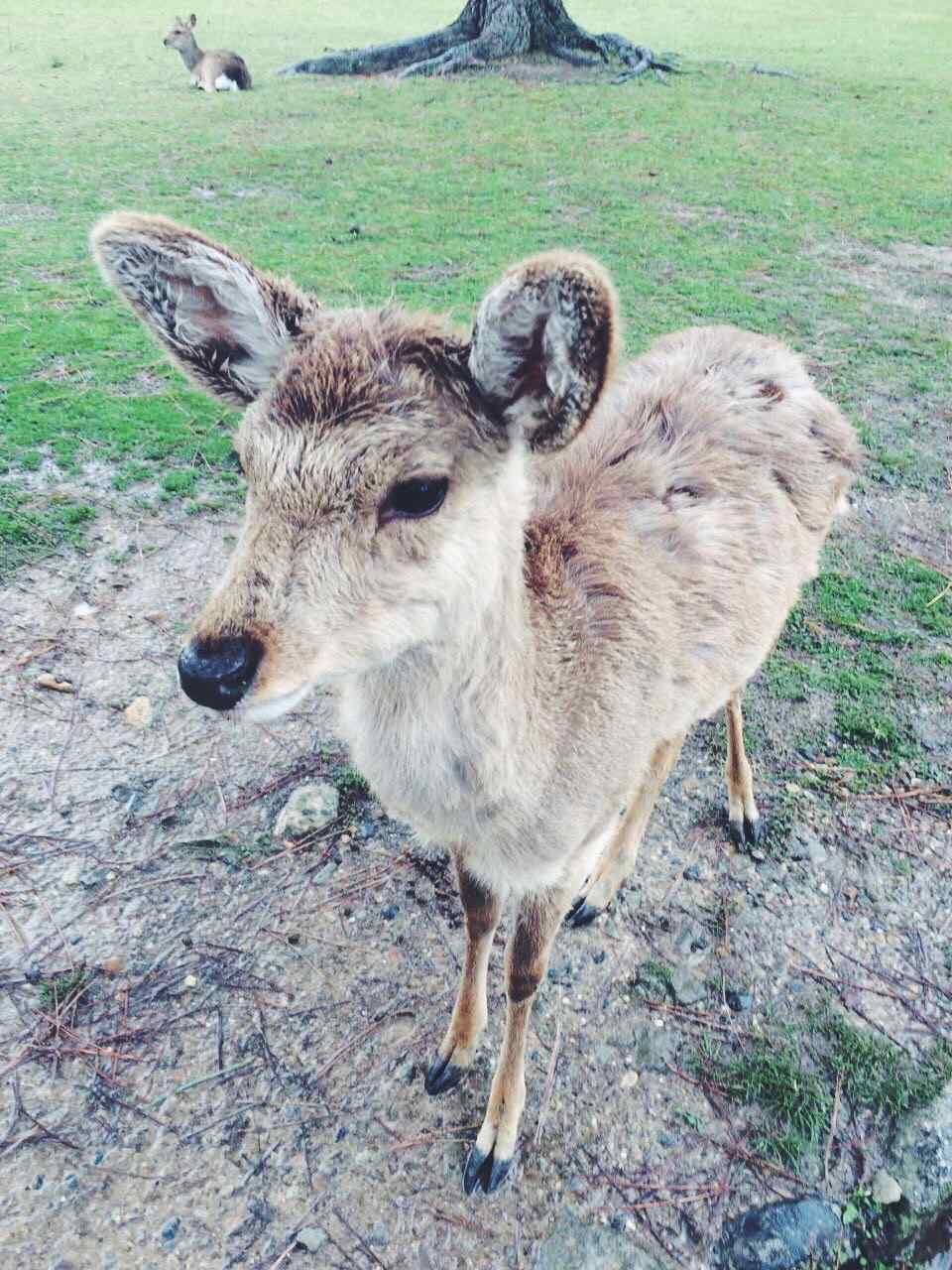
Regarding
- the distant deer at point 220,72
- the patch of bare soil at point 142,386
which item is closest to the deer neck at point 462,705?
the patch of bare soil at point 142,386

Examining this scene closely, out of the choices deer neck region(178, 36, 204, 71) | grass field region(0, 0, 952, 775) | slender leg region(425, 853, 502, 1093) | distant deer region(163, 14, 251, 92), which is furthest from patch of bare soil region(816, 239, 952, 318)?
deer neck region(178, 36, 204, 71)

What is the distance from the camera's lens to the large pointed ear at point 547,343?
1.74 meters

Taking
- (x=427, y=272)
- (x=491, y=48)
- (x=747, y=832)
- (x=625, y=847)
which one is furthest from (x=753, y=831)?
(x=491, y=48)

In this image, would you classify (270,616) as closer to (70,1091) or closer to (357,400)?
(357,400)

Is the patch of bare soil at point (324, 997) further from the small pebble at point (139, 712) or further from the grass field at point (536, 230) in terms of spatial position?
the grass field at point (536, 230)

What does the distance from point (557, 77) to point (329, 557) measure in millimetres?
17227

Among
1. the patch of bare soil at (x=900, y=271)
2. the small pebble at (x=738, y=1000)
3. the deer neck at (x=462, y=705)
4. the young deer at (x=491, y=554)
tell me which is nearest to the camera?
the young deer at (x=491, y=554)

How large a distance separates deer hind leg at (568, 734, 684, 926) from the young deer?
0.09ft

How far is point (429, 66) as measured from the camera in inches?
625

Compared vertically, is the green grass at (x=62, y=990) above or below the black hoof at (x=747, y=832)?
above

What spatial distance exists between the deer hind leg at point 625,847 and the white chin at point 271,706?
1804mm

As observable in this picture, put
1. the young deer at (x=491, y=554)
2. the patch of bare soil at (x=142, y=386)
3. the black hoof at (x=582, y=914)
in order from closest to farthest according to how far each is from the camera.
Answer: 1. the young deer at (x=491, y=554)
2. the black hoof at (x=582, y=914)
3. the patch of bare soil at (x=142, y=386)

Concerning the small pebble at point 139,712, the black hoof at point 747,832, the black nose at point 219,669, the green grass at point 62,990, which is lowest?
the black hoof at point 747,832

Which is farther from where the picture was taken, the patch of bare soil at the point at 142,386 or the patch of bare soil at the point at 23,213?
the patch of bare soil at the point at 23,213
